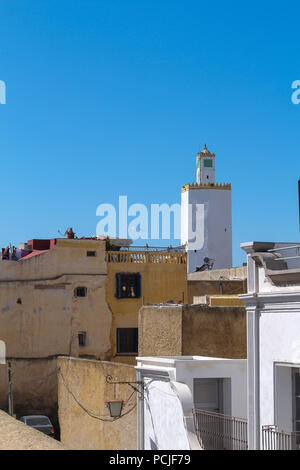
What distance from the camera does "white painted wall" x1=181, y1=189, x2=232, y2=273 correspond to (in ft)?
237

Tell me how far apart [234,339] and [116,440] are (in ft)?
14.9

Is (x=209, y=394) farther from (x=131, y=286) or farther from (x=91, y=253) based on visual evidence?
(x=131, y=286)

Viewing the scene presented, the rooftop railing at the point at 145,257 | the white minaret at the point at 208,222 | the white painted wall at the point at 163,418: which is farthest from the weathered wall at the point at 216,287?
the white minaret at the point at 208,222

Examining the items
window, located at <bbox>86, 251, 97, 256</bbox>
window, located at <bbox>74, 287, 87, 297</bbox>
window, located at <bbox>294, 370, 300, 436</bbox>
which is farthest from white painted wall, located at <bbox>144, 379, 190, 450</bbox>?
window, located at <bbox>86, 251, 97, 256</bbox>

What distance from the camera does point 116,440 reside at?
67.2 feet

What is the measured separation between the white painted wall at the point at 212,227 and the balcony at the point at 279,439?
5923 centimetres

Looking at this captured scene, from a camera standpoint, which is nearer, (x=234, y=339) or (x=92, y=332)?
(x=234, y=339)

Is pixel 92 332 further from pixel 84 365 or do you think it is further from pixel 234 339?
pixel 234 339

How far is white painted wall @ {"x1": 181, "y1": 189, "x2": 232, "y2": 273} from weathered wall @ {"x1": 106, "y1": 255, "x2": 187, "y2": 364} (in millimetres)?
38494

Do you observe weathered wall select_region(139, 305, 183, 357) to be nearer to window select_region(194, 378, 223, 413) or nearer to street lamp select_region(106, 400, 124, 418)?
street lamp select_region(106, 400, 124, 418)

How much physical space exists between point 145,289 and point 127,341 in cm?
231
